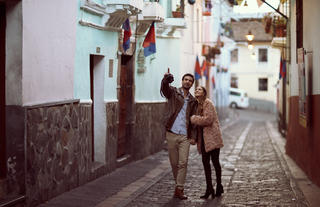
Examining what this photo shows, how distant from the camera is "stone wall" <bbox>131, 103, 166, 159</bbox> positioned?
15914 mm

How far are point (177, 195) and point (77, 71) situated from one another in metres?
3.10

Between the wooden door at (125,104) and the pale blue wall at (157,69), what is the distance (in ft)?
2.37

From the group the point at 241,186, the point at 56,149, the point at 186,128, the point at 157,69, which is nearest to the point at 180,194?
the point at 186,128

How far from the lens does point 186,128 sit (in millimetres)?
10047

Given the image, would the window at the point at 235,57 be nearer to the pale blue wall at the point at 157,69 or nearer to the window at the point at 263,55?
the window at the point at 263,55

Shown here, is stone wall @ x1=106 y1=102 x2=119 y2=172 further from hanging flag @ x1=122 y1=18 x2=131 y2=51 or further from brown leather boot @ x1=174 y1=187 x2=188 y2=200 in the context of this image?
brown leather boot @ x1=174 y1=187 x2=188 y2=200

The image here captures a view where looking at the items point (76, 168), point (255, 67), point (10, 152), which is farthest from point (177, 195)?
point (255, 67)

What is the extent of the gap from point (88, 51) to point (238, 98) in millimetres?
47273

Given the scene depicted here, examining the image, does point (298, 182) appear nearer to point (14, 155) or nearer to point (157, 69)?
point (14, 155)

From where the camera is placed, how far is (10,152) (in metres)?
8.41

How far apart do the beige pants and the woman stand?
0.29 m

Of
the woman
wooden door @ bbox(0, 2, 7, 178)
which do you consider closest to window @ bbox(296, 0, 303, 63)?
the woman

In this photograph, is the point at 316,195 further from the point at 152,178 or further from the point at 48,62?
the point at 48,62

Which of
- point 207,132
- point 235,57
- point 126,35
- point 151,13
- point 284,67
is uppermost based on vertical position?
point 235,57
